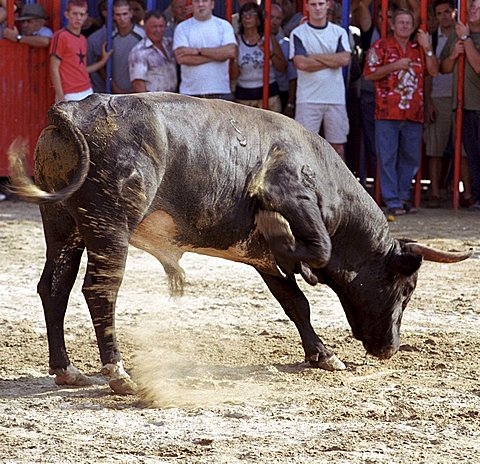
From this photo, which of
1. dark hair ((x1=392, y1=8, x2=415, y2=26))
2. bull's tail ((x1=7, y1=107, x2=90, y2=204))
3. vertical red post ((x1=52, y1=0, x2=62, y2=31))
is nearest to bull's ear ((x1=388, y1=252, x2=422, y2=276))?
bull's tail ((x1=7, y1=107, x2=90, y2=204))

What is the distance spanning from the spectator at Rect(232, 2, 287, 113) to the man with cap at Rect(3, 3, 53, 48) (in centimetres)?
218

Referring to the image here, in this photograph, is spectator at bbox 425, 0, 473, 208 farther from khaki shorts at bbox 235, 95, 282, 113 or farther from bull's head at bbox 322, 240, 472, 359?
bull's head at bbox 322, 240, 472, 359

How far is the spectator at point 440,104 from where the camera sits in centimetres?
1238

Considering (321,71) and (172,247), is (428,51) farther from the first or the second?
(172,247)

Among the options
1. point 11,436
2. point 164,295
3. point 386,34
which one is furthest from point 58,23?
point 11,436

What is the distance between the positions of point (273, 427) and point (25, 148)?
76.5 inches

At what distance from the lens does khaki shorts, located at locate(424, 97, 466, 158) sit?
1257 cm

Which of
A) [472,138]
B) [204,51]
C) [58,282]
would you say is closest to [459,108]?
[472,138]

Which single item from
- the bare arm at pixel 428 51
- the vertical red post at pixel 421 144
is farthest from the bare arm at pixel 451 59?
the vertical red post at pixel 421 144

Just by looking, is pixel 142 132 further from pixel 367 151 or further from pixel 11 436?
pixel 367 151

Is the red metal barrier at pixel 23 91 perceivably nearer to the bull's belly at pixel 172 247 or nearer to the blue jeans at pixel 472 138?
the blue jeans at pixel 472 138

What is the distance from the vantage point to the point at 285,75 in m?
12.6

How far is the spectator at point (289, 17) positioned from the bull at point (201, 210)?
6.99 m

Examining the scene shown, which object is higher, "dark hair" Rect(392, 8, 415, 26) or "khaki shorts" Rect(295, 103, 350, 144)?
"dark hair" Rect(392, 8, 415, 26)
